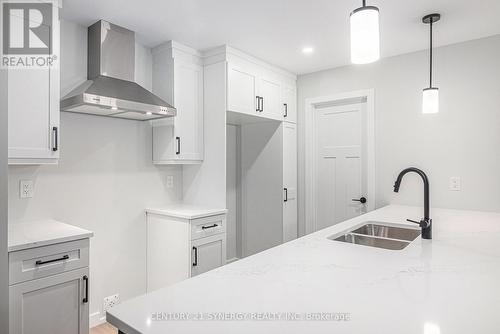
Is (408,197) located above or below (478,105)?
below

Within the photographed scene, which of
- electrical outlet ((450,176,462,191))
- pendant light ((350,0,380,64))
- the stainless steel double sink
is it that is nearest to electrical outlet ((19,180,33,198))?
the stainless steel double sink

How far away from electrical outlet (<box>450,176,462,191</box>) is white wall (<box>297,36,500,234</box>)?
36 millimetres

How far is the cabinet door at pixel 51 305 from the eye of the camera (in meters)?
1.65

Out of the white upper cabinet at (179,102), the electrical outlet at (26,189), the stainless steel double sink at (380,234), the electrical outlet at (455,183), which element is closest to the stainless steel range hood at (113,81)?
the white upper cabinet at (179,102)

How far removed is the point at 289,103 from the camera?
12.0 feet

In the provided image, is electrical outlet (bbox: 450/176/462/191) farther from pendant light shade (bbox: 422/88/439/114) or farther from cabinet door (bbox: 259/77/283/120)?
cabinet door (bbox: 259/77/283/120)

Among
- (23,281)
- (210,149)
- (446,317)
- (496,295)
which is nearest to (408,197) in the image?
(210,149)

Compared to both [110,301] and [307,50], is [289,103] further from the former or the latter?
[110,301]

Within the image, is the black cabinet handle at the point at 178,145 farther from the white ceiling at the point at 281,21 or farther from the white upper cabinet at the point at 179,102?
the white ceiling at the point at 281,21

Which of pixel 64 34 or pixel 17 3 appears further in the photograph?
pixel 64 34

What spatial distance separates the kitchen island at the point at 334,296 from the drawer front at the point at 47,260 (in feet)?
3.71

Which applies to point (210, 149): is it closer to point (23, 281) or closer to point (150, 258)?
point (150, 258)

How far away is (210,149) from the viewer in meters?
2.98

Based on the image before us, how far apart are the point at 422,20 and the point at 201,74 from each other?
1902 mm
